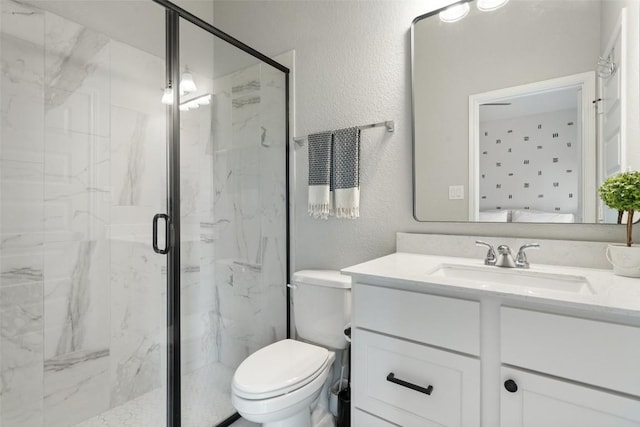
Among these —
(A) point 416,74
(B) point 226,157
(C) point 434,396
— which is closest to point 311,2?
(A) point 416,74

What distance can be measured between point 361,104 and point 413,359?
Result: 1.24 m

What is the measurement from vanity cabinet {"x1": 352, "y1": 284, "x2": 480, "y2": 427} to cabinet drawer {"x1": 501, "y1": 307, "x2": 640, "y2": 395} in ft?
0.29

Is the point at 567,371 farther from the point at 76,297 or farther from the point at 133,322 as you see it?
the point at 76,297

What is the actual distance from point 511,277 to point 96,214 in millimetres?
1800

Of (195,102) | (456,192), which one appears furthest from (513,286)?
(195,102)

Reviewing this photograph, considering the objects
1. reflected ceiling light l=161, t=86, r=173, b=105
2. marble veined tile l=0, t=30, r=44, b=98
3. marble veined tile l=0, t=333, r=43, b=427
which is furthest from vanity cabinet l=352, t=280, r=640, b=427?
marble veined tile l=0, t=30, r=44, b=98

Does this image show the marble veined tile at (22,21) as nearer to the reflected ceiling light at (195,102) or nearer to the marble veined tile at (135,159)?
the marble veined tile at (135,159)

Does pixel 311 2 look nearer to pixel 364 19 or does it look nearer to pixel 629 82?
pixel 364 19

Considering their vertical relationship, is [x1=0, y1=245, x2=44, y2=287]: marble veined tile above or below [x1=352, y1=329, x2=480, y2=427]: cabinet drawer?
above

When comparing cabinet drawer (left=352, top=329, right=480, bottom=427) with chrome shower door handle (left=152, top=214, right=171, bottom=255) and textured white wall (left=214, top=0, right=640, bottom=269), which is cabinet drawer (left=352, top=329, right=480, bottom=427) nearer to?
textured white wall (left=214, top=0, right=640, bottom=269)

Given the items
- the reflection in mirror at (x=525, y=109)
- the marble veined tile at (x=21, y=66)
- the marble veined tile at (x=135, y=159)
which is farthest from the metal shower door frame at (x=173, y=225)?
the reflection in mirror at (x=525, y=109)

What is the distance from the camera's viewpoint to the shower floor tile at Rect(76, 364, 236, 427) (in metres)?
1.54

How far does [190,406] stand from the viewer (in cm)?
156

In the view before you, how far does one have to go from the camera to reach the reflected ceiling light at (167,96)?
4.70ft
